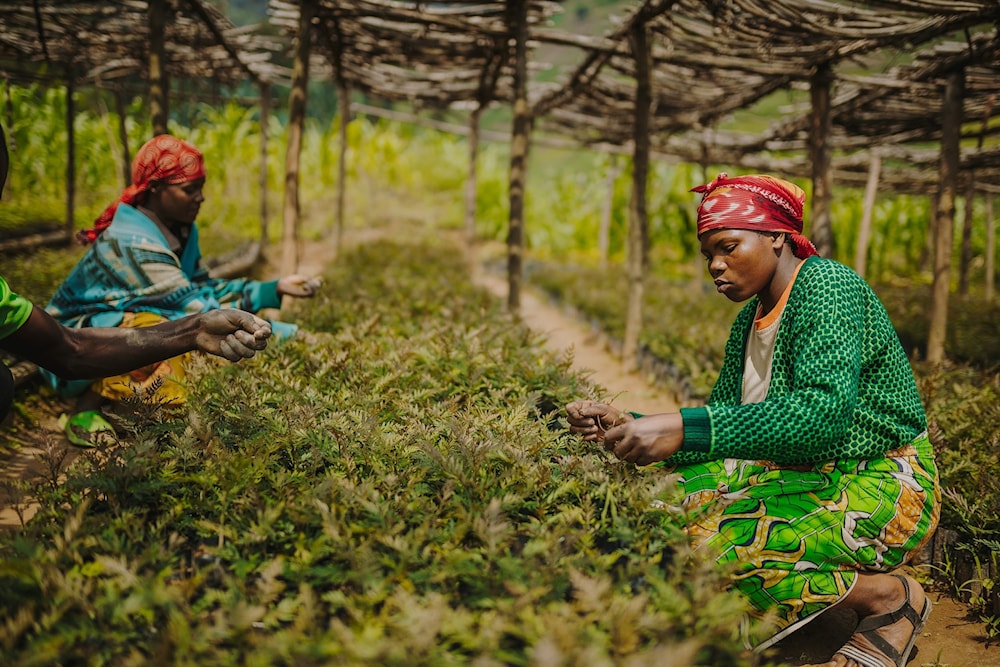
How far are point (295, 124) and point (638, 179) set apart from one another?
10.5 ft

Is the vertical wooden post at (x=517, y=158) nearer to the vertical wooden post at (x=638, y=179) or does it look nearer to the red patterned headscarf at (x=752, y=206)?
the vertical wooden post at (x=638, y=179)

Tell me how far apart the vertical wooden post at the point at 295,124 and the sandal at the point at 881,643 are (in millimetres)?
5326

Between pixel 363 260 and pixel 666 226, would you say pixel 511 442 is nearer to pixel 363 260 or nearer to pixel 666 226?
pixel 363 260

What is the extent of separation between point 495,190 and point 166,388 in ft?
48.4

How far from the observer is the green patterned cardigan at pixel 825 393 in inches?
80.4

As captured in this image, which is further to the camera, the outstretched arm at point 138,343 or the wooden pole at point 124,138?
the wooden pole at point 124,138

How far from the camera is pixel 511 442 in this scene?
91.7 inches

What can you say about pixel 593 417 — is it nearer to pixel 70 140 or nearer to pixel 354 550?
pixel 354 550

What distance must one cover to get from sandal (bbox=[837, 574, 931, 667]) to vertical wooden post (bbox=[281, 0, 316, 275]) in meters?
5.33

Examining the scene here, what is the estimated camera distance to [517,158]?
23.0ft

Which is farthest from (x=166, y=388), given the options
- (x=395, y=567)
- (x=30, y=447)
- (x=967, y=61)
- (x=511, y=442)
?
(x=967, y=61)

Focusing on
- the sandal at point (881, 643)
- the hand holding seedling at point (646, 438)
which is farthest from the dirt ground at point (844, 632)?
the hand holding seedling at point (646, 438)

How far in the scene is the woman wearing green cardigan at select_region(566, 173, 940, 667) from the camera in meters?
2.06

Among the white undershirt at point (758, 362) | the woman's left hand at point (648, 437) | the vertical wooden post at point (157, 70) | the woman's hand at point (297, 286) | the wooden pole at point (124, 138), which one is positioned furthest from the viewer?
the wooden pole at point (124, 138)
